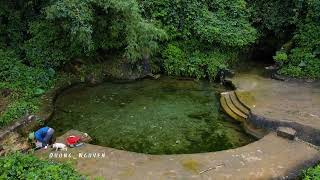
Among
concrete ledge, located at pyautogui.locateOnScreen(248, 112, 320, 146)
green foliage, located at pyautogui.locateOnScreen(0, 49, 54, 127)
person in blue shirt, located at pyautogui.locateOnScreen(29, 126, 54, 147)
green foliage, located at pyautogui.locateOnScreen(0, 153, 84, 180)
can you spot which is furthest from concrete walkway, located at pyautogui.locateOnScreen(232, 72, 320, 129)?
green foliage, located at pyautogui.locateOnScreen(0, 49, 54, 127)

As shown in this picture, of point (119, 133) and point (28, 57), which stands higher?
point (28, 57)

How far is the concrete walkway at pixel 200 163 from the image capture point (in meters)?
9.32

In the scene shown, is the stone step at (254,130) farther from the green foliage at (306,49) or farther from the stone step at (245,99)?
the green foliage at (306,49)

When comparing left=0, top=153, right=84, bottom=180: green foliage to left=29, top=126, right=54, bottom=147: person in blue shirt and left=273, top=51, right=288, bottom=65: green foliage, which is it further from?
left=273, top=51, right=288, bottom=65: green foliage

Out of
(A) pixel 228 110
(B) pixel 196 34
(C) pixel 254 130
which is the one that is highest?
(B) pixel 196 34

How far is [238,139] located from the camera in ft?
39.2

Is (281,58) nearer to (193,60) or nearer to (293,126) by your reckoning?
(193,60)

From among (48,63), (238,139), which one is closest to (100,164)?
(238,139)

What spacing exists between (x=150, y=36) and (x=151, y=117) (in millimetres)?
3264

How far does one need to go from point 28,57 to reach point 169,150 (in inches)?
281

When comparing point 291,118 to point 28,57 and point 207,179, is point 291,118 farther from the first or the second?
point 28,57

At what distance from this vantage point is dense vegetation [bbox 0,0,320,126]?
13.5 meters

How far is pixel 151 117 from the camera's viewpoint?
12.9 metres

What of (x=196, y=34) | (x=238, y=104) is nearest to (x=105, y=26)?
(x=196, y=34)
